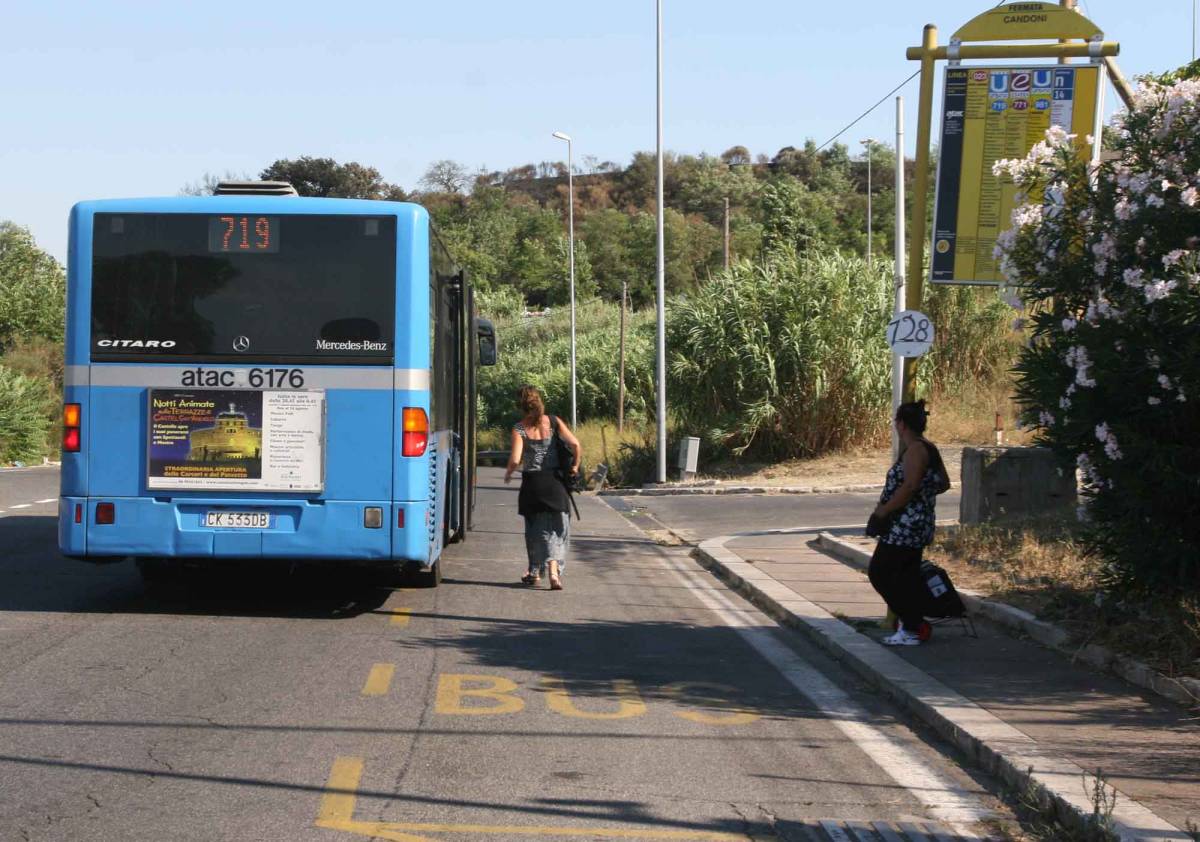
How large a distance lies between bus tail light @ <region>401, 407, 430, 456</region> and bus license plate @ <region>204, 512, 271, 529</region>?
3.74 feet

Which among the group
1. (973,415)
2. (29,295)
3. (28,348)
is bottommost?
(973,415)

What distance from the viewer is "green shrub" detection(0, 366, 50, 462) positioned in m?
44.8

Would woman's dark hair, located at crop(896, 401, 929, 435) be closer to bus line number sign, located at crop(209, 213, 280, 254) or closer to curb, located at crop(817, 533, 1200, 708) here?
curb, located at crop(817, 533, 1200, 708)

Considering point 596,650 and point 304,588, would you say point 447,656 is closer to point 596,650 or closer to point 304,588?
point 596,650

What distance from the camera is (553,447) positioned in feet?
40.8

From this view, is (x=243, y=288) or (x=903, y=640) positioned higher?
(x=243, y=288)

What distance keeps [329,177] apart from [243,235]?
199 feet

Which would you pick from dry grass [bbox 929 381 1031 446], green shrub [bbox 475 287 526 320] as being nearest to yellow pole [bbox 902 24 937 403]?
dry grass [bbox 929 381 1031 446]

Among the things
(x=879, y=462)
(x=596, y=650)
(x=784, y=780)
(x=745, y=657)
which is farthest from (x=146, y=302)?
(x=879, y=462)

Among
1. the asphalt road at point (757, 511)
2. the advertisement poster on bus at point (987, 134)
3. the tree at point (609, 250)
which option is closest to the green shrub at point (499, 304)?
the tree at point (609, 250)

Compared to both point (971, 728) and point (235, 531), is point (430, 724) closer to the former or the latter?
point (971, 728)

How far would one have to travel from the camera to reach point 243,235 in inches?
411

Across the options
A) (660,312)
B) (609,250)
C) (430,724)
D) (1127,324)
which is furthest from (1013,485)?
(609,250)

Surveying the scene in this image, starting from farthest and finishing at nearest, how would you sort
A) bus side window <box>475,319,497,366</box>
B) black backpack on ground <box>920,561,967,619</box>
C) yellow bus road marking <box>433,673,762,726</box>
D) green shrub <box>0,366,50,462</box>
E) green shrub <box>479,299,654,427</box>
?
green shrub <box>479,299,654,427</box> → green shrub <box>0,366,50,462</box> → bus side window <box>475,319,497,366</box> → black backpack on ground <box>920,561,967,619</box> → yellow bus road marking <box>433,673,762,726</box>
